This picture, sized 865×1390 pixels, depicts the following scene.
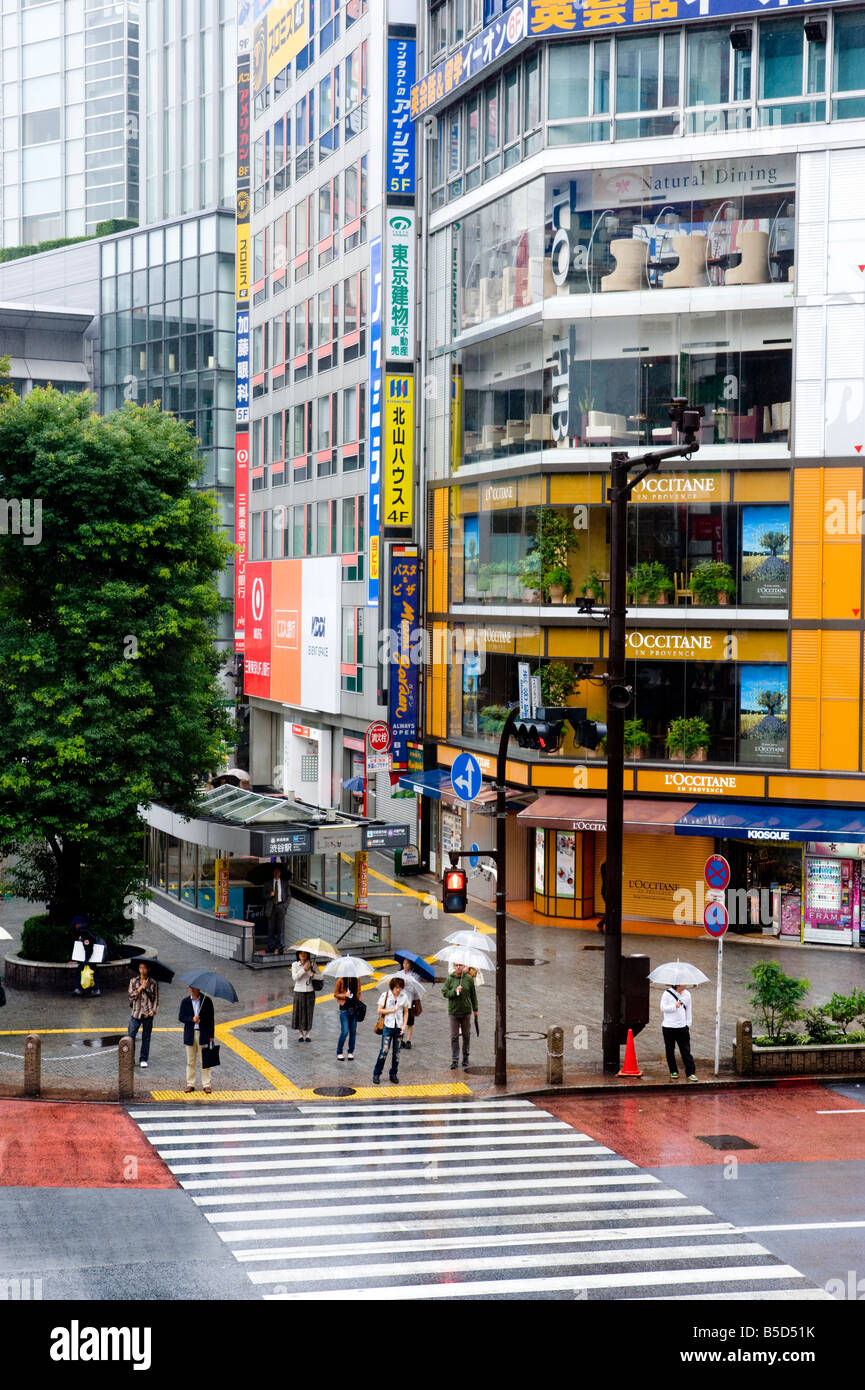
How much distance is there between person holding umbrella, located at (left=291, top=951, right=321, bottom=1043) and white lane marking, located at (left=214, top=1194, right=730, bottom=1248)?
28.8 ft

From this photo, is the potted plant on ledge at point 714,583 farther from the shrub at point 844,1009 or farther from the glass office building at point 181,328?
the glass office building at point 181,328

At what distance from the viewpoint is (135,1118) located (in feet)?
63.0

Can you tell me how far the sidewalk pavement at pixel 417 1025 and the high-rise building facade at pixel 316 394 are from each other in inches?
460

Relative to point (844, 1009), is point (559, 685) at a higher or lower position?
higher

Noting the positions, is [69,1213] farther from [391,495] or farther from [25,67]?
[25,67]

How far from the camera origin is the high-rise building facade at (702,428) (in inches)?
1248

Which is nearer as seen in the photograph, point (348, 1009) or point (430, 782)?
point (348, 1009)

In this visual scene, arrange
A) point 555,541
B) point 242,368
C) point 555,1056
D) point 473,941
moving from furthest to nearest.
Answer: point 242,368
point 555,541
point 473,941
point 555,1056

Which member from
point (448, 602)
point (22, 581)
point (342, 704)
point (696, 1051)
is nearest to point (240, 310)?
point (342, 704)

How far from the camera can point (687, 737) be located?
3300cm

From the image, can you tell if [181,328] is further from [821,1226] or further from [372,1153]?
[821,1226]

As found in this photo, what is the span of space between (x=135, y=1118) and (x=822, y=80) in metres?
25.7

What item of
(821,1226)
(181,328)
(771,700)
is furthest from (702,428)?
(181,328)

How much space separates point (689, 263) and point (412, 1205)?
24170mm
